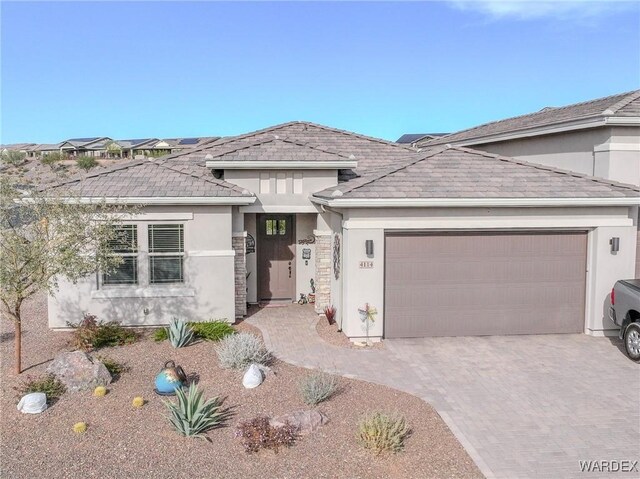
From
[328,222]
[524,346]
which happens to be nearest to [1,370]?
[328,222]

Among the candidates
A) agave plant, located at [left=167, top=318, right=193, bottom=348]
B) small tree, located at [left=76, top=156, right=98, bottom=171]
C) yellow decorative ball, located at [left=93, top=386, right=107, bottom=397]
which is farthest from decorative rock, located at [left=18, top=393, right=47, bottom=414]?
small tree, located at [left=76, top=156, right=98, bottom=171]

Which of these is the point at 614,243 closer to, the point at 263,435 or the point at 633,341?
the point at 633,341

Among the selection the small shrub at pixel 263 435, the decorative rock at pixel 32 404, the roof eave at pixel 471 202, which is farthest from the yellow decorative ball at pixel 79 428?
the roof eave at pixel 471 202

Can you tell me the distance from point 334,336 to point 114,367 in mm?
4535

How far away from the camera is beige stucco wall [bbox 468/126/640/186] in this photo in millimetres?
12570

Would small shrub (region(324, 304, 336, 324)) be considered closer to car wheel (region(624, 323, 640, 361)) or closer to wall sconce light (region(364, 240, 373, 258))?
wall sconce light (region(364, 240, 373, 258))

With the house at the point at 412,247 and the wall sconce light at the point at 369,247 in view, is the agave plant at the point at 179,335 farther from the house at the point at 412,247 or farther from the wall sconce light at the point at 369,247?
the wall sconce light at the point at 369,247

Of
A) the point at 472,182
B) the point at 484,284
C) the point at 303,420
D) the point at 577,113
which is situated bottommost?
the point at 303,420

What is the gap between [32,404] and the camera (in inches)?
313

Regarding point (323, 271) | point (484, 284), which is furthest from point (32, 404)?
point (484, 284)

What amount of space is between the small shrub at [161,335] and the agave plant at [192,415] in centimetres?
371

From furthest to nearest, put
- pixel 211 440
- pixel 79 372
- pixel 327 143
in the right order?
pixel 327 143 < pixel 79 372 < pixel 211 440

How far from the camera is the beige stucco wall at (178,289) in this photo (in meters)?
12.3

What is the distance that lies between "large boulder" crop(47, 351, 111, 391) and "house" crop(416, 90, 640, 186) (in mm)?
11392
